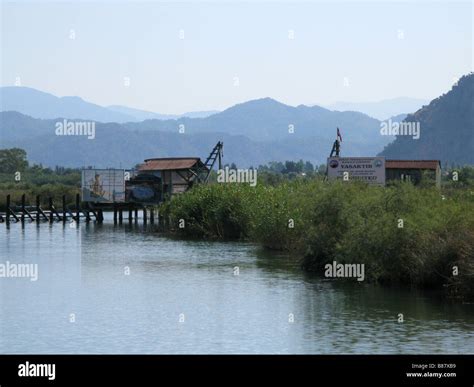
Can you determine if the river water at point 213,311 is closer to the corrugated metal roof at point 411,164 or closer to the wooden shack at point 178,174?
the corrugated metal roof at point 411,164

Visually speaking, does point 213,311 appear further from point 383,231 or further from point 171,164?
point 171,164

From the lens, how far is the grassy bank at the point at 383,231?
3422cm

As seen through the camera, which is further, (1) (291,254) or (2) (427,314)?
(1) (291,254)

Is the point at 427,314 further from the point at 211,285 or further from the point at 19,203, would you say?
the point at 19,203

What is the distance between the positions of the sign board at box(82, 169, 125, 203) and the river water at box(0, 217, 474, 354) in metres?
43.9

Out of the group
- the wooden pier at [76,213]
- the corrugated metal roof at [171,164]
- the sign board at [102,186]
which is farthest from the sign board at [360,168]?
the sign board at [102,186]

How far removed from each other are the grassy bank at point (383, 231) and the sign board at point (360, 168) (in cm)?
703

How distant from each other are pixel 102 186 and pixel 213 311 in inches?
2544

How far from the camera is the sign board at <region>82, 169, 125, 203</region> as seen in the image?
96.6m

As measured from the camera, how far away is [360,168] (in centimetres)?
6494

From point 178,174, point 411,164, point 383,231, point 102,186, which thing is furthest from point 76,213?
point 383,231
